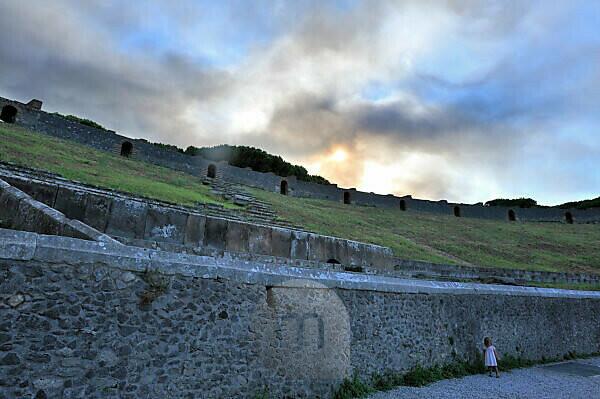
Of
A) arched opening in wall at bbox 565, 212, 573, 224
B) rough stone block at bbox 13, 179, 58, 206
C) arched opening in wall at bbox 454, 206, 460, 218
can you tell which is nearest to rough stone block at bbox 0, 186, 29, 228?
rough stone block at bbox 13, 179, 58, 206

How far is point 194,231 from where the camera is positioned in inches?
262

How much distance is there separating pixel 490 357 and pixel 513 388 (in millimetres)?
1230

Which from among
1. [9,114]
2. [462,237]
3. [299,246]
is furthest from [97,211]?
[462,237]

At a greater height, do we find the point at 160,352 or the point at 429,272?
the point at 429,272

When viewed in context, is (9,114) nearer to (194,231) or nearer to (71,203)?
(71,203)

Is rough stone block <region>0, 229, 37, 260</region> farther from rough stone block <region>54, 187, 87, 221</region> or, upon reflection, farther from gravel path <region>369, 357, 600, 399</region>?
gravel path <region>369, 357, 600, 399</region>

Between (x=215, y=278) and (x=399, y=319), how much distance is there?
4141 millimetres

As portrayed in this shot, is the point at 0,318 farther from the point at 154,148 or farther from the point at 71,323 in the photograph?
the point at 154,148

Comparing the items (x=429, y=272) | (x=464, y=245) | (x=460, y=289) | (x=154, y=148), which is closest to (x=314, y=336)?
(x=460, y=289)

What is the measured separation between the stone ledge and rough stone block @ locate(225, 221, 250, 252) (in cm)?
145

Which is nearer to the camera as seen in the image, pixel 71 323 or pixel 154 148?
pixel 71 323

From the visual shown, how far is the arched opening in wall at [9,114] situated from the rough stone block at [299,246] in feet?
87.0

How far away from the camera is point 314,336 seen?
5.83 metres

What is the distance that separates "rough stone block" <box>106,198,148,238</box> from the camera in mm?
6000
